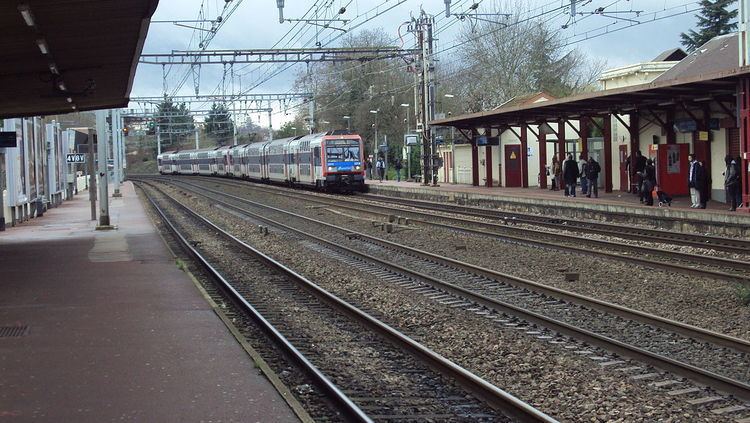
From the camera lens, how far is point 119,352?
8461mm

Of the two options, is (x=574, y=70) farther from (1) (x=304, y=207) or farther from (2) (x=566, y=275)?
(2) (x=566, y=275)

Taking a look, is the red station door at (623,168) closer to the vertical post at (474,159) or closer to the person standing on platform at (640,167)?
the person standing on platform at (640,167)

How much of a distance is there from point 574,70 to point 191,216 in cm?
3922

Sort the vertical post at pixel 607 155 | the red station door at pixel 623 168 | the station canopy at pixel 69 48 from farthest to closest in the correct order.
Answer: the red station door at pixel 623 168, the vertical post at pixel 607 155, the station canopy at pixel 69 48

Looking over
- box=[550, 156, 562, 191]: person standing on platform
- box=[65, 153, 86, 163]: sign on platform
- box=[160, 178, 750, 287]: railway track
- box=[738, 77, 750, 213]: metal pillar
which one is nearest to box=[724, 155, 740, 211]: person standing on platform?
box=[738, 77, 750, 213]: metal pillar

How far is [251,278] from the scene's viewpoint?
1512 centimetres

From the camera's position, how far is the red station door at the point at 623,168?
31984 millimetres

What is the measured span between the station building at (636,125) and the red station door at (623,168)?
0.13ft

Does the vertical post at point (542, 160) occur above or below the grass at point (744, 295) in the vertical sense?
above

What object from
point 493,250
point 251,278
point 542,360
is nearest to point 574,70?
point 493,250

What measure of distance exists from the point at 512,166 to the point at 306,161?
11116 millimetres

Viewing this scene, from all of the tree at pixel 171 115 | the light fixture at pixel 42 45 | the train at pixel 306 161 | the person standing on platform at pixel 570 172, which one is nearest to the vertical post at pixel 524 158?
the person standing on platform at pixel 570 172

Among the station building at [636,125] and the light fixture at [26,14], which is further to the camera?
the station building at [636,125]

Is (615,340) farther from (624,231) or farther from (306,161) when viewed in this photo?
(306,161)
